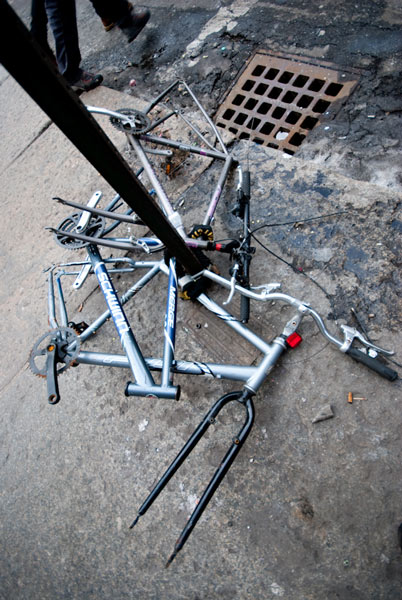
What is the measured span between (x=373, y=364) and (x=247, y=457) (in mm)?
813

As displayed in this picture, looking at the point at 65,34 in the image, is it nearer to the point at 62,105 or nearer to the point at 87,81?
the point at 87,81

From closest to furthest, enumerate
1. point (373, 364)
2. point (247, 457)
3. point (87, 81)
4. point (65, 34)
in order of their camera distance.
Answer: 1. point (373, 364)
2. point (247, 457)
3. point (65, 34)
4. point (87, 81)

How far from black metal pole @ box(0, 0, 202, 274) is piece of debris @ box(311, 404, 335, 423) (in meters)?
1.27

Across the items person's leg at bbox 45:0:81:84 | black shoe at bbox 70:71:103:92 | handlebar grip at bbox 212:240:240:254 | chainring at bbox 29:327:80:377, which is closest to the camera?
chainring at bbox 29:327:80:377

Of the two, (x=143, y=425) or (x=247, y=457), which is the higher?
(x=143, y=425)

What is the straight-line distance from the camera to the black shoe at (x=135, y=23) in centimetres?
425

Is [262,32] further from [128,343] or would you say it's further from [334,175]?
[128,343]

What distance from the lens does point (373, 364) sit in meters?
1.92

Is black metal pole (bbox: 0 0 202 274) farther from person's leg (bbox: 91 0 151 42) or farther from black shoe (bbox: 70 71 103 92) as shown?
person's leg (bbox: 91 0 151 42)

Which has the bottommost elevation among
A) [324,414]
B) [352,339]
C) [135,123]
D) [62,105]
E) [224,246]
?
[324,414]

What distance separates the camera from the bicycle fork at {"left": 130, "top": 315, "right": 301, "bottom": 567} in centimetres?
142

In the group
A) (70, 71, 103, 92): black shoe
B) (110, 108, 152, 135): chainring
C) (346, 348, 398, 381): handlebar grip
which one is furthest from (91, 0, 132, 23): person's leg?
(346, 348, 398, 381): handlebar grip

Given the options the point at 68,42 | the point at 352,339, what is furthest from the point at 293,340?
the point at 68,42

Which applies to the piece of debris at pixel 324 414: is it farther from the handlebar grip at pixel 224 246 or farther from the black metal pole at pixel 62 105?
the black metal pole at pixel 62 105
